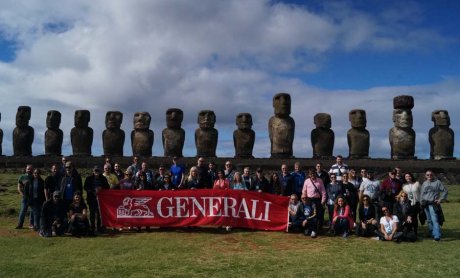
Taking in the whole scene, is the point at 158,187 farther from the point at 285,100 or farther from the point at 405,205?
the point at 285,100

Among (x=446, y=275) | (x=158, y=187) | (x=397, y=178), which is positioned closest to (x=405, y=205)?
(x=397, y=178)

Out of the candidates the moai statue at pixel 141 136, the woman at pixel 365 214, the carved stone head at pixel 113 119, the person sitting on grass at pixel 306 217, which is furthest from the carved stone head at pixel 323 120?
the woman at pixel 365 214

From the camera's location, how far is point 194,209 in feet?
44.0

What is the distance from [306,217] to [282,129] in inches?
481

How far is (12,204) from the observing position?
57.4 feet

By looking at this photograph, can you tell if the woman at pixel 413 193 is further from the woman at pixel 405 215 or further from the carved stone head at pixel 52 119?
the carved stone head at pixel 52 119

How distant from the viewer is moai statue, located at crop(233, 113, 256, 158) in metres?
25.2

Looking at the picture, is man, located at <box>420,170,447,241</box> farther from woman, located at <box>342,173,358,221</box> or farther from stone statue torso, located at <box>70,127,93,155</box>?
stone statue torso, located at <box>70,127,93,155</box>

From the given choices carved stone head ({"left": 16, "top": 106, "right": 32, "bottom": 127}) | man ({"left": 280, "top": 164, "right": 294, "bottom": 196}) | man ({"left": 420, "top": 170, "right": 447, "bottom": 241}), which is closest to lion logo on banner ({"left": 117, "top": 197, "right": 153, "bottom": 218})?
man ({"left": 280, "top": 164, "right": 294, "bottom": 196})

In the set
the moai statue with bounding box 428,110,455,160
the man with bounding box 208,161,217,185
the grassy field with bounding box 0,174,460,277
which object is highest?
the moai statue with bounding box 428,110,455,160

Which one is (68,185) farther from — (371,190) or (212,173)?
(371,190)

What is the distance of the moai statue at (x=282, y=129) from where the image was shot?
25.0m

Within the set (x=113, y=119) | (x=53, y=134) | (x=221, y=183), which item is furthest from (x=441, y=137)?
(x=53, y=134)

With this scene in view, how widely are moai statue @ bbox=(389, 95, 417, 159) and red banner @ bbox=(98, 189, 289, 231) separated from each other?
13.6 metres
